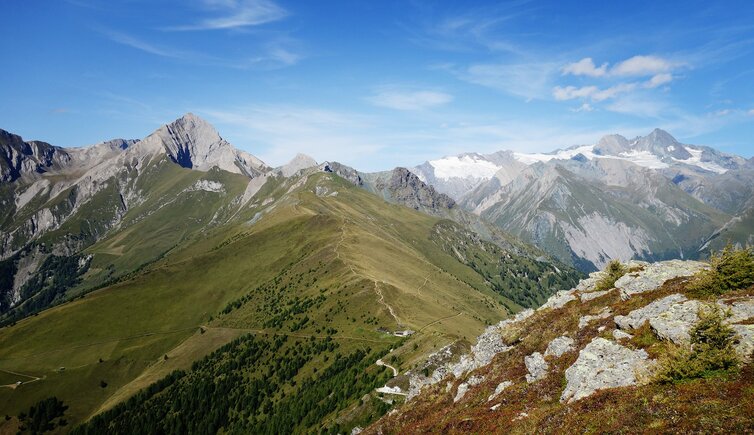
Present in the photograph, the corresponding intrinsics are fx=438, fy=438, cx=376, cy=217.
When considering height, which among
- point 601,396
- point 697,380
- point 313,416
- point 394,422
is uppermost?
point 697,380

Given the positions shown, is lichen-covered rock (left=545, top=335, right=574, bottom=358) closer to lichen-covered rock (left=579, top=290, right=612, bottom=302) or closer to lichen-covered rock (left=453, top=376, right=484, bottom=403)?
lichen-covered rock (left=453, top=376, right=484, bottom=403)

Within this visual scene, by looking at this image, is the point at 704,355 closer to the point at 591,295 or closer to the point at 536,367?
the point at 536,367

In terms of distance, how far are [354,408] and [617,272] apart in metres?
82.1

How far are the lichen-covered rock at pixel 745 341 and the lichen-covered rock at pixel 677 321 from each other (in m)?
2.53

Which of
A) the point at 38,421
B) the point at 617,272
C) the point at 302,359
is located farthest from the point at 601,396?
the point at 38,421

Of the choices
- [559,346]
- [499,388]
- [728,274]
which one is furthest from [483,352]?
[728,274]

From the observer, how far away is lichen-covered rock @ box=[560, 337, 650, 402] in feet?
104

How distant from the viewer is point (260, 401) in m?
182

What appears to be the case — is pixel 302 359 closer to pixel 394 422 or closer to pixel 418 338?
pixel 418 338

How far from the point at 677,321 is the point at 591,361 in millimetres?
6953

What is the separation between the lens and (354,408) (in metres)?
115

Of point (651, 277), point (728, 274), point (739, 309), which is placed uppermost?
point (728, 274)

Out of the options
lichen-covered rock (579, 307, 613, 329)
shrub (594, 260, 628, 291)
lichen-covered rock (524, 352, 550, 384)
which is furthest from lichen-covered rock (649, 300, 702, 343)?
shrub (594, 260, 628, 291)

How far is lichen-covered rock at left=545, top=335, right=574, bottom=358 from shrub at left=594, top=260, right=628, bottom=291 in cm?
1596
